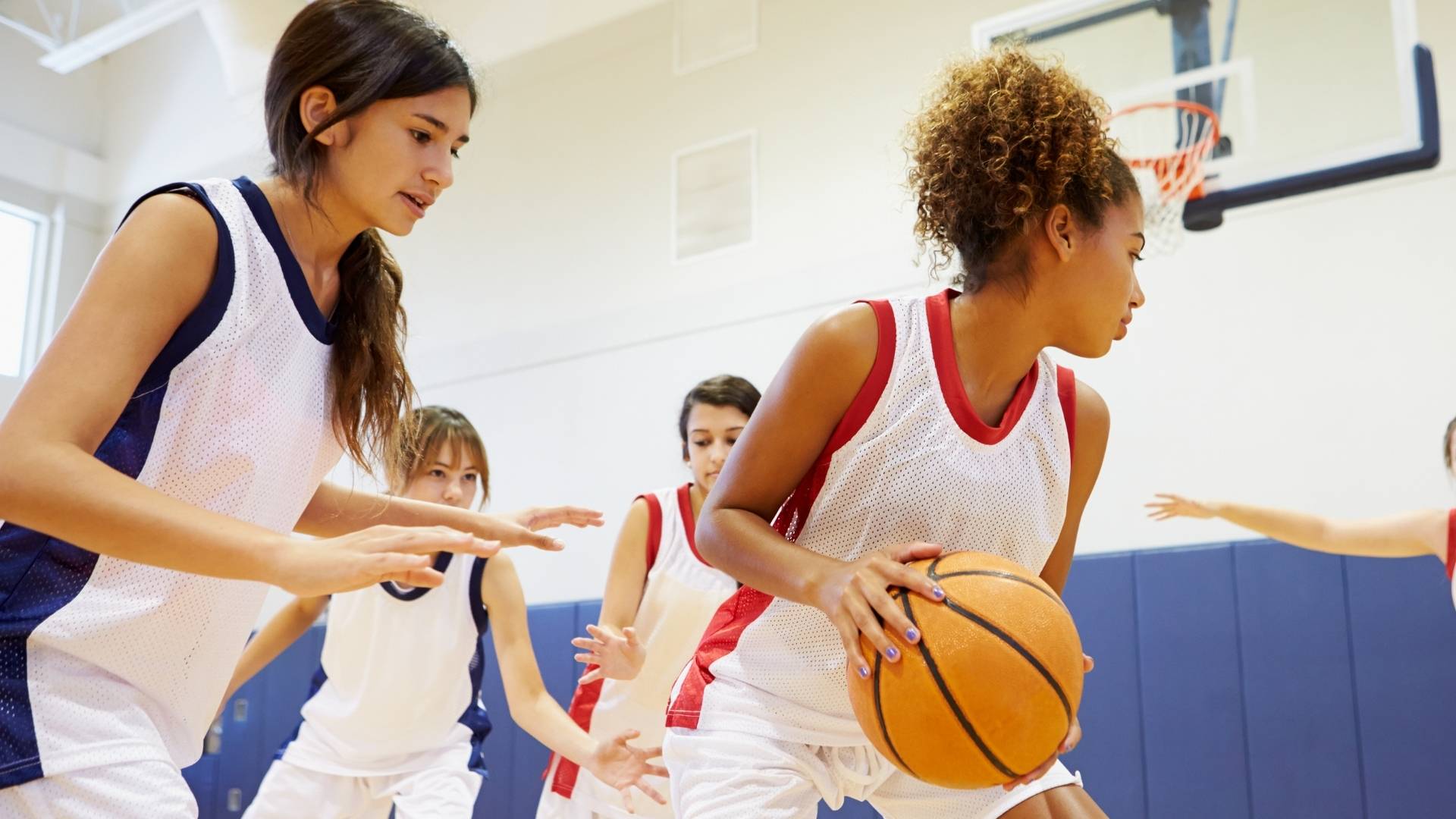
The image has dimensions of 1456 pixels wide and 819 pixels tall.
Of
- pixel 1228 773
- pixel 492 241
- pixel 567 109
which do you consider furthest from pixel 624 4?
pixel 1228 773

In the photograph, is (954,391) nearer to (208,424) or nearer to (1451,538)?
(208,424)

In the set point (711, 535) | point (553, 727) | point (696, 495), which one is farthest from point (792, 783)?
point (696, 495)

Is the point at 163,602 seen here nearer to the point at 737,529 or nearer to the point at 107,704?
the point at 107,704

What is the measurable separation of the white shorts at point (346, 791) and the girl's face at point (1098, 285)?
8.00 ft

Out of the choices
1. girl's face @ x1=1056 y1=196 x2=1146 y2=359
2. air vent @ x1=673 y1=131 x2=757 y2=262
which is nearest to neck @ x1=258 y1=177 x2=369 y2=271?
girl's face @ x1=1056 y1=196 x2=1146 y2=359

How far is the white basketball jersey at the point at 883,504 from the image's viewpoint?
73.6 inches

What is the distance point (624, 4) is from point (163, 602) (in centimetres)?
607

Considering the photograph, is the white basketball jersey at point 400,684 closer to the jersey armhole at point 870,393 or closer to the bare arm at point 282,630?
the bare arm at point 282,630

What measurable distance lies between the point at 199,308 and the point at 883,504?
40.2 inches

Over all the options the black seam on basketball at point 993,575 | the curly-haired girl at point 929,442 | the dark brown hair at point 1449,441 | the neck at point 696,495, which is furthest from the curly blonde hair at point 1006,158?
the dark brown hair at point 1449,441

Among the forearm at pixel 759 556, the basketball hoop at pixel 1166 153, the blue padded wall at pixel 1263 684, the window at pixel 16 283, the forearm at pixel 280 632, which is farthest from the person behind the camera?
the window at pixel 16 283

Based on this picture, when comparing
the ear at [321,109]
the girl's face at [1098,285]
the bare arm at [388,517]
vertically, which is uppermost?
the ear at [321,109]

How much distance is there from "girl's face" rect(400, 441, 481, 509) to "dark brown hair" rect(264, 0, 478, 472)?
6.58 feet

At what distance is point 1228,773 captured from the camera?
4.39m
